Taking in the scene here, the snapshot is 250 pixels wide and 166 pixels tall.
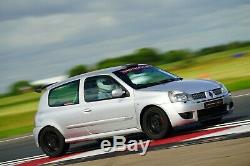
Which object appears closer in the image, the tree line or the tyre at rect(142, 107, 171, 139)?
the tyre at rect(142, 107, 171, 139)

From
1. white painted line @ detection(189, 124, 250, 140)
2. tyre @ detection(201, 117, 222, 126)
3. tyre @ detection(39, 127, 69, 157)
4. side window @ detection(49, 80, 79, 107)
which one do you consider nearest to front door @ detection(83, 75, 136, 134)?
side window @ detection(49, 80, 79, 107)

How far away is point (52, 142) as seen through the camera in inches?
528

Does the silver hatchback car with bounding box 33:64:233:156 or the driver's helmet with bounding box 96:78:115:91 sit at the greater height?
the driver's helmet with bounding box 96:78:115:91

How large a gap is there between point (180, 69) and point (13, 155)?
42.4m

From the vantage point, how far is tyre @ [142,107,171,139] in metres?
12.0

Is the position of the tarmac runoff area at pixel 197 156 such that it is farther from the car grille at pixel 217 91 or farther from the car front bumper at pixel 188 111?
the car grille at pixel 217 91

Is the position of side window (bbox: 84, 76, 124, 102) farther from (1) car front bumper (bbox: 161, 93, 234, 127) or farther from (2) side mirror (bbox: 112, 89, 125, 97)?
(1) car front bumper (bbox: 161, 93, 234, 127)

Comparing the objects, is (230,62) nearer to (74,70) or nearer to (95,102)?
(74,70)

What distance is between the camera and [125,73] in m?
13.1

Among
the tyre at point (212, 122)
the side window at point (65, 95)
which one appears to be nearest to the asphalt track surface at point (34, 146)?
the tyre at point (212, 122)

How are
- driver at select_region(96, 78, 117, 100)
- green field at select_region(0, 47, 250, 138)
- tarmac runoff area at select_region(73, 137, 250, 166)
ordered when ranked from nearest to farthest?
tarmac runoff area at select_region(73, 137, 250, 166) < driver at select_region(96, 78, 117, 100) < green field at select_region(0, 47, 250, 138)

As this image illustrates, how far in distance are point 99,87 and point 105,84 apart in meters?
0.14

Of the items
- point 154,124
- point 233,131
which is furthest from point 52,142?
point 233,131

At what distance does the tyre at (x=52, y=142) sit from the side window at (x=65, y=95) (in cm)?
59
